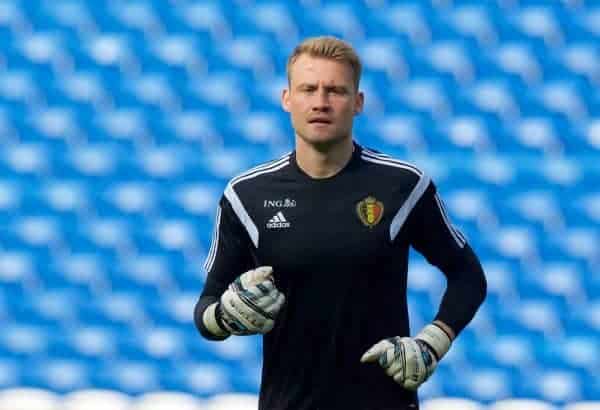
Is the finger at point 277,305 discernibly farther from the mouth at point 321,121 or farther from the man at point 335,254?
the mouth at point 321,121

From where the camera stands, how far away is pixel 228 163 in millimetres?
5629

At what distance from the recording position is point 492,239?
5.45m

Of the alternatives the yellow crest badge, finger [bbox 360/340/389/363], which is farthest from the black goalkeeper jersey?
finger [bbox 360/340/389/363]

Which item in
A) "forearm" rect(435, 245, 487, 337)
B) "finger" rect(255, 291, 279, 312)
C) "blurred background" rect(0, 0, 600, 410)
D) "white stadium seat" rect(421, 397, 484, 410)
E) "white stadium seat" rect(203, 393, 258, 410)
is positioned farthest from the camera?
"blurred background" rect(0, 0, 600, 410)

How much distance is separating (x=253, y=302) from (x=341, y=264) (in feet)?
0.74

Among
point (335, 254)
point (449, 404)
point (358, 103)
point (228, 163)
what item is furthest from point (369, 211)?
point (228, 163)

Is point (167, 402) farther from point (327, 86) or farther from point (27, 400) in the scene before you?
point (327, 86)

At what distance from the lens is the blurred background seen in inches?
212

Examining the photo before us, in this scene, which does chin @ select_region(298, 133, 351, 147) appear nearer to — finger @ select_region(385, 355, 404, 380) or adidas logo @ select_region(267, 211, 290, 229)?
adidas logo @ select_region(267, 211, 290, 229)

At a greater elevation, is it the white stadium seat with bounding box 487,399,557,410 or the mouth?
the mouth

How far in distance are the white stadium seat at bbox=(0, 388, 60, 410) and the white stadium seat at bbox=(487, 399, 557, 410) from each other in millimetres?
1728

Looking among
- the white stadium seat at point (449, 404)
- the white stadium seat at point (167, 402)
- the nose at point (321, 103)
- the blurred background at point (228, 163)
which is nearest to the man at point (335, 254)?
the nose at point (321, 103)

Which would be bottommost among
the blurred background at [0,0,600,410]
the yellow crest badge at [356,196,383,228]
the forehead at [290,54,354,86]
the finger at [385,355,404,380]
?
the finger at [385,355,404,380]

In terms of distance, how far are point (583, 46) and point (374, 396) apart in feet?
10.3
